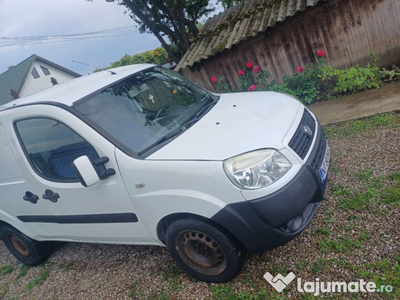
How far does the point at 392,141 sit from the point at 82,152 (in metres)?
3.72

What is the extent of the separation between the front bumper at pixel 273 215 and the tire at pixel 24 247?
2.92m

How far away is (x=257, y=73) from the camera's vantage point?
23.6 ft

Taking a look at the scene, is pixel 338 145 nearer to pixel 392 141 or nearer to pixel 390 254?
pixel 392 141

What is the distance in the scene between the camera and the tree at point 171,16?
26.9ft

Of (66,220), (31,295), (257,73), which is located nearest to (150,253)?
(66,220)

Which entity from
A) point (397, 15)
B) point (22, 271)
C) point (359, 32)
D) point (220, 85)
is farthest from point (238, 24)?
point (22, 271)

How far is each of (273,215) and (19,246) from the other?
12.2 ft

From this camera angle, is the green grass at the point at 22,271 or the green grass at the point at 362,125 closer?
the green grass at the point at 22,271

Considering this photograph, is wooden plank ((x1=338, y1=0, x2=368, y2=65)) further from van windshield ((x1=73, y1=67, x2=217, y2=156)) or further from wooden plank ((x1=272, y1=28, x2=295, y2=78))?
van windshield ((x1=73, y1=67, x2=217, y2=156))

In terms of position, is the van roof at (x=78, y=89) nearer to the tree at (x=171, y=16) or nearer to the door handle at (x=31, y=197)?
the door handle at (x=31, y=197)

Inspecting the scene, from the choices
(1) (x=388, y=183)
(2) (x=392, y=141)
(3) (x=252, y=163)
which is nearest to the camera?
(3) (x=252, y=163)

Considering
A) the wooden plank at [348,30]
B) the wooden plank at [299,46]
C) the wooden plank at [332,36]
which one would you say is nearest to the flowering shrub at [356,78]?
the wooden plank at [348,30]

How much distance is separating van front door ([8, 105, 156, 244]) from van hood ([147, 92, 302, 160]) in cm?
57

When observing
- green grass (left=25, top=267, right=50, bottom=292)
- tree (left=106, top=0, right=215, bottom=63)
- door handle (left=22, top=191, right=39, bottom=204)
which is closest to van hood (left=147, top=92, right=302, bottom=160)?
door handle (left=22, top=191, right=39, bottom=204)
